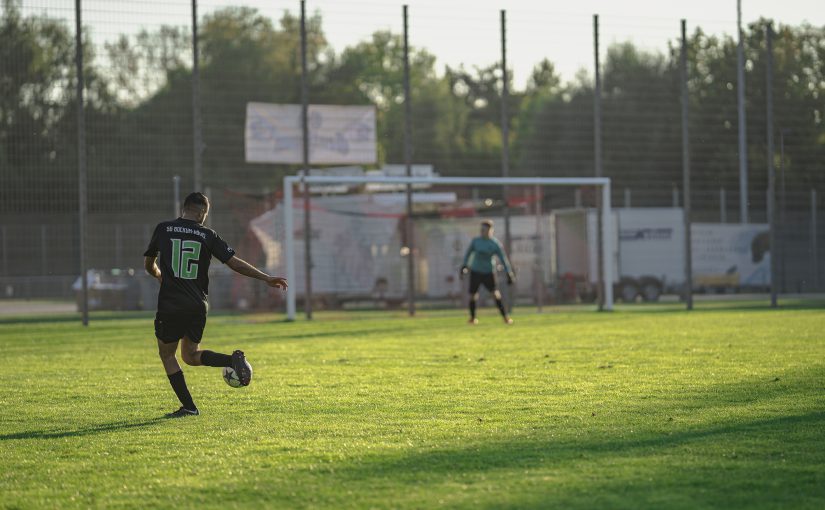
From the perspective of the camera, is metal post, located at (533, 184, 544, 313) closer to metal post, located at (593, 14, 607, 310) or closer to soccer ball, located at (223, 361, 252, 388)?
metal post, located at (593, 14, 607, 310)

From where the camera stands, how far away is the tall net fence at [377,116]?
24.6 metres

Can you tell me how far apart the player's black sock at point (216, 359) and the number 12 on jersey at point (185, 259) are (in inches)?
24.4


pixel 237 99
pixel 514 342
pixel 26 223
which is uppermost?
pixel 237 99

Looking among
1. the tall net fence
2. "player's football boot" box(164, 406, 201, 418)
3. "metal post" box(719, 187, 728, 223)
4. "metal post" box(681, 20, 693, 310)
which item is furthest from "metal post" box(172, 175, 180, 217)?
"player's football boot" box(164, 406, 201, 418)

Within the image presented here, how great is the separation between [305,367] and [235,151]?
504 inches

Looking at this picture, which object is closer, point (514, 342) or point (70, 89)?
point (514, 342)

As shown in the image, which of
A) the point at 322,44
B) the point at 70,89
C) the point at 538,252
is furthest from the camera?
the point at 538,252

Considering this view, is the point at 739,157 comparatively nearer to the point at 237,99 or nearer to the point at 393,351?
the point at 237,99

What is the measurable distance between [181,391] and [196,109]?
16.4 metres

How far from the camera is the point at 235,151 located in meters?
25.5

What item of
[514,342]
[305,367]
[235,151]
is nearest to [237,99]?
[235,151]

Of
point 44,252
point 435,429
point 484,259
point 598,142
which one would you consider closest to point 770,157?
point 598,142

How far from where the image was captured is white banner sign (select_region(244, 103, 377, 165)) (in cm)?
2573

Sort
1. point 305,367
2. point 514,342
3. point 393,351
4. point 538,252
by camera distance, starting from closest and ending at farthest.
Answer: point 305,367 < point 393,351 < point 514,342 < point 538,252
